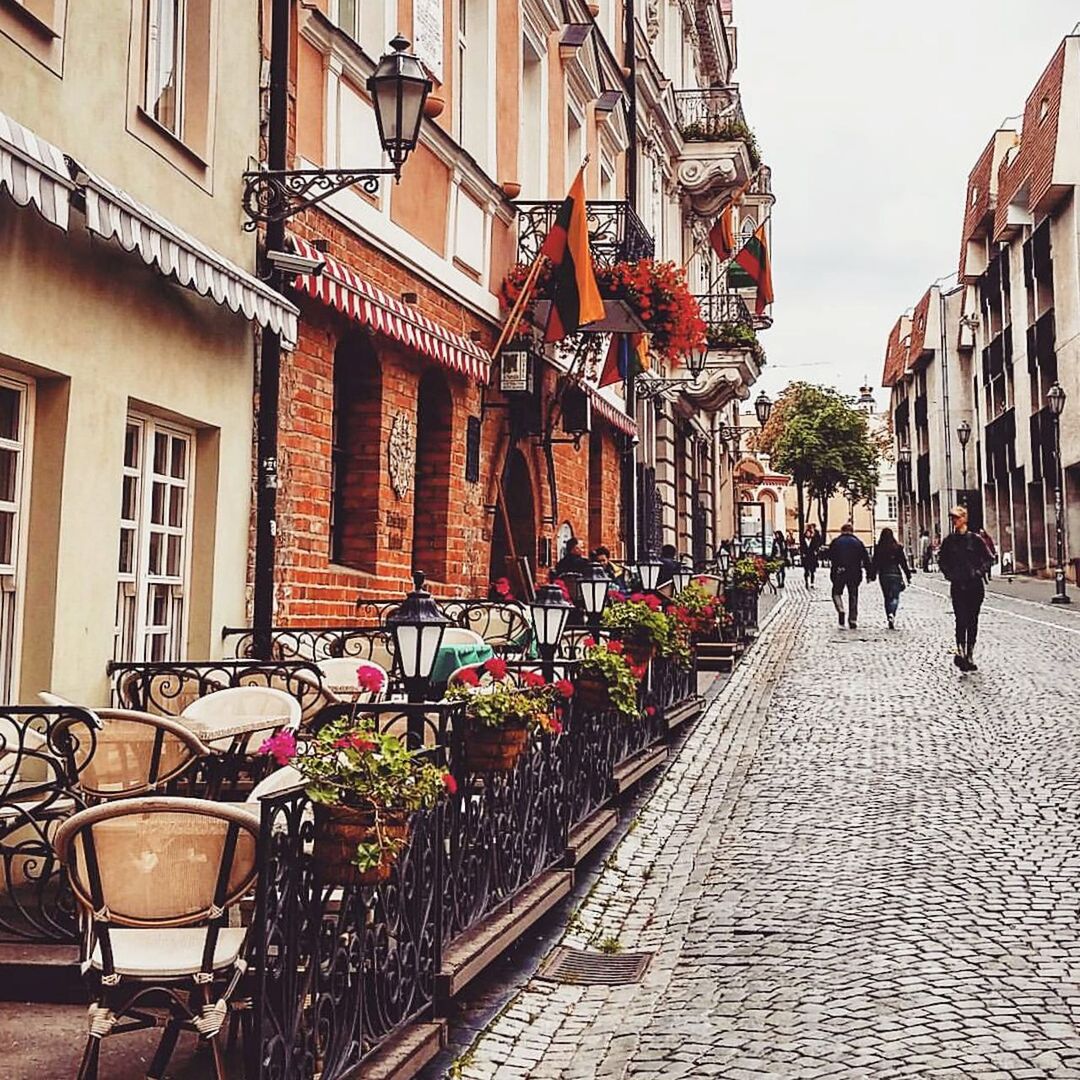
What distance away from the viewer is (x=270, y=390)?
9.13 meters

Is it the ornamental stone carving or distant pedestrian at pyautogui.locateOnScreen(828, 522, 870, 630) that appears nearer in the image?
the ornamental stone carving

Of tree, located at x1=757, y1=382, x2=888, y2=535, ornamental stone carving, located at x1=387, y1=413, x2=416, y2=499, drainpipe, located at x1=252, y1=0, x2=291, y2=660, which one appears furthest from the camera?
tree, located at x1=757, y1=382, x2=888, y2=535

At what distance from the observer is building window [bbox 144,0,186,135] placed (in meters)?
8.01

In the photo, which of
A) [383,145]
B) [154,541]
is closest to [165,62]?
[383,145]

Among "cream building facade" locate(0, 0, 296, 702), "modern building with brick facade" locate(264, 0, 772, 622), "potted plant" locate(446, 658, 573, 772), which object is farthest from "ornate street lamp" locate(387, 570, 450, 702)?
"modern building with brick facade" locate(264, 0, 772, 622)

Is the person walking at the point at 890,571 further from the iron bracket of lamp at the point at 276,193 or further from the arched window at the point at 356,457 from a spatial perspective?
the iron bracket of lamp at the point at 276,193

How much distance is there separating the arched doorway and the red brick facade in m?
0.51

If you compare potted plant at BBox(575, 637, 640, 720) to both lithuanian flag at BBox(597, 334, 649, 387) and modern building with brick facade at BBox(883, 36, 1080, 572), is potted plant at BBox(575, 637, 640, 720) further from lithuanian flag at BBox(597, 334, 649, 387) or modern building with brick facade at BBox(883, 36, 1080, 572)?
modern building with brick facade at BBox(883, 36, 1080, 572)

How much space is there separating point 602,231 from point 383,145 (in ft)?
26.6

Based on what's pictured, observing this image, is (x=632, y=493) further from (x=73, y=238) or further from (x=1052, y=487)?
(x=1052, y=487)

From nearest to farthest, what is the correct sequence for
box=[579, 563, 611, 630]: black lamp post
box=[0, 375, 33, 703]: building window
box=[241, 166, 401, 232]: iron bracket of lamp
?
box=[0, 375, 33, 703]: building window → box=[241, 166, 401, 232]: iron bracket of lamp → box=[579, 563, 611, 630]: black lamp post

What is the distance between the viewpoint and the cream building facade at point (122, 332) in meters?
6.45

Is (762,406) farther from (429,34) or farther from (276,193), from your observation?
(276,193)

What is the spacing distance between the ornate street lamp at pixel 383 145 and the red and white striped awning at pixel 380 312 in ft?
1.13
